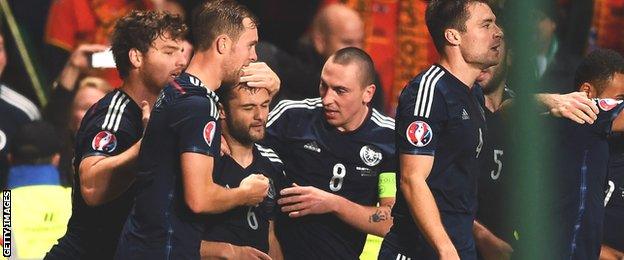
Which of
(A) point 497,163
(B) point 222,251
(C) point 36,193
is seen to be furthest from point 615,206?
(C) point 36,193

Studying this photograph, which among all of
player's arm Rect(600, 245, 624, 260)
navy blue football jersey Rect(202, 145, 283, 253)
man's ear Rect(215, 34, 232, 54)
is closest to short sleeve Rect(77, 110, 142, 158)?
navy blue football jersey Rect(202, 145, 283, 253)

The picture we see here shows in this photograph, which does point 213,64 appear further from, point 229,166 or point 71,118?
point 71,118

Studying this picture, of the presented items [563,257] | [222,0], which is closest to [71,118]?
[222,0]

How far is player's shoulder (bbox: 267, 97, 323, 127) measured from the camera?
749 centimetres

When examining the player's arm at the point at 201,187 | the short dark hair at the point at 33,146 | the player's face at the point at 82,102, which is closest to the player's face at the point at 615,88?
the player's arm at the point at 201,187

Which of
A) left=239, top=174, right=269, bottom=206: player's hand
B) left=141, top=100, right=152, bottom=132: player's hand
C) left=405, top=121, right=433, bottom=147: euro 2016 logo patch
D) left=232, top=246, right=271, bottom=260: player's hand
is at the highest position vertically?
left=141, top=100, right=152, bottom=132: player's hand

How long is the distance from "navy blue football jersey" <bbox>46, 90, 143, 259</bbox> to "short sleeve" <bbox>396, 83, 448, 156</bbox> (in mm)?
1250

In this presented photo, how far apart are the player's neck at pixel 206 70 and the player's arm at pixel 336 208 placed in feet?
3.97

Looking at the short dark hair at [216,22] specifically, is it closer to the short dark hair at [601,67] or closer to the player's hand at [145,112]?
the player's hand at [145,112]

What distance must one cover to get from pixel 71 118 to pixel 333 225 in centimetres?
263

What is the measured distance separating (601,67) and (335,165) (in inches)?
57.4

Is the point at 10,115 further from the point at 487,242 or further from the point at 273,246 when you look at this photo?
the point at 487,242

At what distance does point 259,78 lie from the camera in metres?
6.73

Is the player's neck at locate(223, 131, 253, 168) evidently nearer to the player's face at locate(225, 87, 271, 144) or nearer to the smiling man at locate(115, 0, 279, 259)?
the player's face at locate(225, 87, 271, 144)
